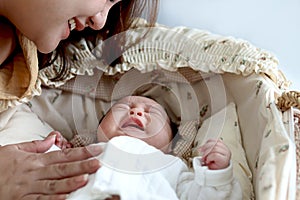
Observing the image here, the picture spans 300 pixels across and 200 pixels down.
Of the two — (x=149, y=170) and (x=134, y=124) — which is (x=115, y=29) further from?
(x=149, y=170)

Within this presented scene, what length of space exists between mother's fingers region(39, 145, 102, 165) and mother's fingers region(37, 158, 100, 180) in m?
0.02

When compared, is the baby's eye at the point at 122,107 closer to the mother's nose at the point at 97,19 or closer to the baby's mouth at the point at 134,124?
the baby's mouth at the point at 134,124

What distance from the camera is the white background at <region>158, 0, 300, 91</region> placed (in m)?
1.52

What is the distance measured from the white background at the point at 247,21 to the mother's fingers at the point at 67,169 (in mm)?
698

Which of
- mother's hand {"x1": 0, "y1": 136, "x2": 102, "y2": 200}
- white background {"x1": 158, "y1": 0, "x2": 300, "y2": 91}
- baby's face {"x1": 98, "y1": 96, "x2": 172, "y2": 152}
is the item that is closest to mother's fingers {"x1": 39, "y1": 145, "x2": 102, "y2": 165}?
mother's hand {"x1": 0, "y1": 136, "x2": 102, "y2": 200}

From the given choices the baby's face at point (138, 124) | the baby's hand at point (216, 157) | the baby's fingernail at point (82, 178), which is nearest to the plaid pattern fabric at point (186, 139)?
the baby's face at point (138, 124)

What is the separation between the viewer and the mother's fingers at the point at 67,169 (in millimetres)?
869

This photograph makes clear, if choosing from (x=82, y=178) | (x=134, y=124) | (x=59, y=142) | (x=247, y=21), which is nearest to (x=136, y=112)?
(x=134, y=124)

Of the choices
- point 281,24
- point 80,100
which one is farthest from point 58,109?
point 281,24

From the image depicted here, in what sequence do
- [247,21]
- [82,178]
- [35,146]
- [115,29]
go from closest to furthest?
1. [82,178]
2. [35,146]
3. [115,29]
4. [247,21]

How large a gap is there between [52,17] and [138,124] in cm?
23

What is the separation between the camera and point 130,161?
92 centimetres

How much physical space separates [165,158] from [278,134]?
0.19m

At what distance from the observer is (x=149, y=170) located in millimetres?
914
